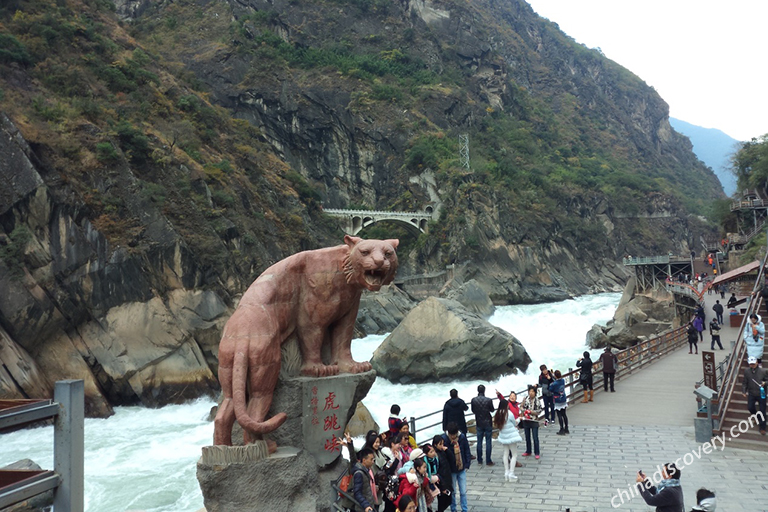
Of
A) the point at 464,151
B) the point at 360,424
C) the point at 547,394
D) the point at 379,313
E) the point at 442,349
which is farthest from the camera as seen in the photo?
the point at 464,151

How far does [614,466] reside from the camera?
28.3 feet

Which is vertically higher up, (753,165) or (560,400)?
(753,165)

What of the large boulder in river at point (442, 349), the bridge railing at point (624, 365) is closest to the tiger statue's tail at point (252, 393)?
the bridge railing at point (624, 365)

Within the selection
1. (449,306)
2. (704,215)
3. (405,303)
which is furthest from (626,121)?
(449,306)

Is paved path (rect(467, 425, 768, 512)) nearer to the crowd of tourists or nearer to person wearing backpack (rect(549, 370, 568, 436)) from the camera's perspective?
person wearing backpack (rect(549, 370, 568, 436))

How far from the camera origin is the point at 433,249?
198 ft

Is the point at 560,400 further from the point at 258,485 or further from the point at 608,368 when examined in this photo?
the point at 258,485

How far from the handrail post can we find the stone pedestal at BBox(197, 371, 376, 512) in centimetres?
234

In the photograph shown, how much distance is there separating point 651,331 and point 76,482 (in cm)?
3060

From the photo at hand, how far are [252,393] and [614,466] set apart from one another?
5880 mm

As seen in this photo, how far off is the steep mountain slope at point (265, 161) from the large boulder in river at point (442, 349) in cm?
767

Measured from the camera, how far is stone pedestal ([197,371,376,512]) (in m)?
5.88

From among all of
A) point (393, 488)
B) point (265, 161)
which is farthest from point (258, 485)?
point (265, 161)

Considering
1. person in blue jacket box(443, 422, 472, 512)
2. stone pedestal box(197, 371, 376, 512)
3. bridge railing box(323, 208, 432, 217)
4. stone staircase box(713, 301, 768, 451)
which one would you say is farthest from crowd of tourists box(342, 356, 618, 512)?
bridge railing box(323, 208, 432, 217)
